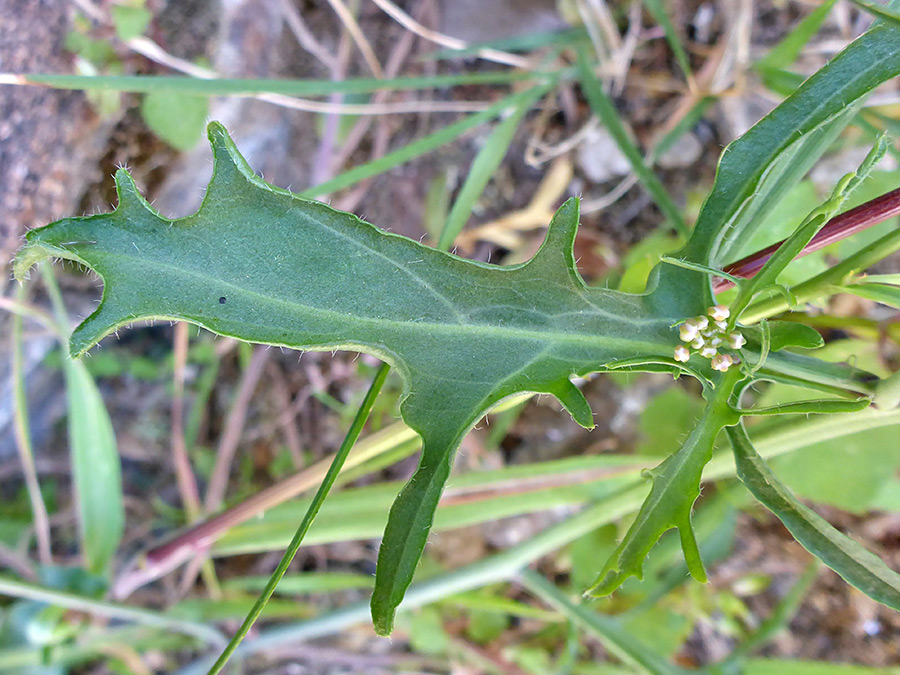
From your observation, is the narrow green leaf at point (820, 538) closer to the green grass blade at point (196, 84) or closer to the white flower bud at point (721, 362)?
the white flower bud at point (721, 362)

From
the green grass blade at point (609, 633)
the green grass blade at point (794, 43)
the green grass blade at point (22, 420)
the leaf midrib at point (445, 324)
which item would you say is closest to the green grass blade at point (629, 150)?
the green grass blade at point (794, 43)

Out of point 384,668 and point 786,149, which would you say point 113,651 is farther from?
point 786,149

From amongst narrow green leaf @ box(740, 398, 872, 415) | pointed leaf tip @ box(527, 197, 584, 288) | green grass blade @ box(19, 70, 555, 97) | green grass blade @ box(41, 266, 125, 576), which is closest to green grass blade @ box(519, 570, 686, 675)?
narrow green leaf @ box(740, 398, 872, 415)

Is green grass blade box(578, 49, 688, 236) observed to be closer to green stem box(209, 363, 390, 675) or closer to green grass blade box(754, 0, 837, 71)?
green grass blade box(754, 0, 837, 71)

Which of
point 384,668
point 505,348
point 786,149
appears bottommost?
point 384,668

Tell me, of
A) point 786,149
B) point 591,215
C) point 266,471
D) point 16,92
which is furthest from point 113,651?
point 786,149

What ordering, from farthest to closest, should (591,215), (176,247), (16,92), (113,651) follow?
(591,215)
(113,651)
(16,92)
(176,247)
